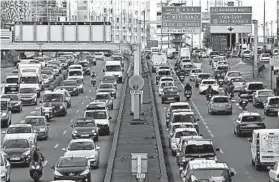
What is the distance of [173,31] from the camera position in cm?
7375

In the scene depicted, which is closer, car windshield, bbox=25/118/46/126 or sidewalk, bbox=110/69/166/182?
sidewalk, bbox=110/69/166/182

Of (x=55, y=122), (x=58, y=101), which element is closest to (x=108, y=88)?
(x=58, y=101)

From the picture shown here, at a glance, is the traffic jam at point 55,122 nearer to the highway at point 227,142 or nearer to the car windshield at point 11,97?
the car windshield at point 11,97

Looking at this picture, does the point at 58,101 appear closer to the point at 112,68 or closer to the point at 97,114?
the point at 97,114

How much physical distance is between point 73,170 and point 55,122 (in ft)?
83.9

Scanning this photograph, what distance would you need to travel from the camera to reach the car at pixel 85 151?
32109 millimetres

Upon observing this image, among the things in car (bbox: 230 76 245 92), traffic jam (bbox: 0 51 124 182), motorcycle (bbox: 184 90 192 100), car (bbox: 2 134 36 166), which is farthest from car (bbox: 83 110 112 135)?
car (bbox: 230 76 245 92)

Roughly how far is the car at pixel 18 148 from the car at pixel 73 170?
18.0 feet

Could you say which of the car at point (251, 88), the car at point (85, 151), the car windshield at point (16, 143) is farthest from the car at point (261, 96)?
the car at point (85, 151)

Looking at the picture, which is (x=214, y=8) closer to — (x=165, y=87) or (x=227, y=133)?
(x=165, y=87)

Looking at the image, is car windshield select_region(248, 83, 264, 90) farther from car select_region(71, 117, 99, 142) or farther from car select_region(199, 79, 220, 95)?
car select_region(71, 117, 99, 142)

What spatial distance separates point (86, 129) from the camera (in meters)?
42.1

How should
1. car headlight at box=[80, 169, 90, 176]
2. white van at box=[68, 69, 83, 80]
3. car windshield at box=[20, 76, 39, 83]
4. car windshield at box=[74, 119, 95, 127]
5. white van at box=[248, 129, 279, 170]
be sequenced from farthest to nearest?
Answer: white van at box=[68, 69, 83, 80] < car windshield at box=[20, 76, 39, 83] < car windshield at box=[74, 119, 95, 127] < white van at box=[248, 129, 279, 170] < car headlight at box=[80, 169, 90, 176]

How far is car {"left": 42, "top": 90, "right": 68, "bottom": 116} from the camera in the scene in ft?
185
